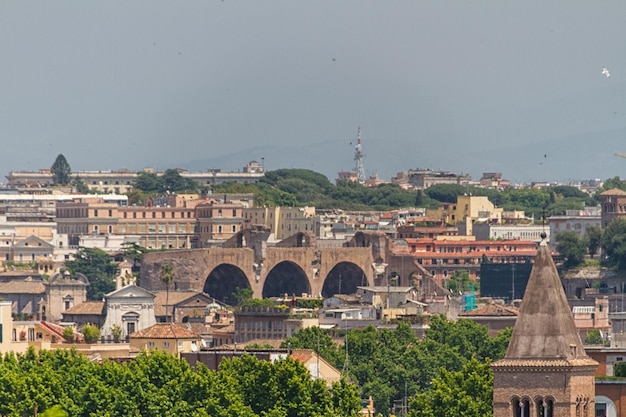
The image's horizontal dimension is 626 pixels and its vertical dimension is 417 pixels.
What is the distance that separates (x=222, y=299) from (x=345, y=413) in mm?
110050

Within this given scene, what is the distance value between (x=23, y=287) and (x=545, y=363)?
128545 millimetres

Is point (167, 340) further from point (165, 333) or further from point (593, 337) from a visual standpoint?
point (593, 337)

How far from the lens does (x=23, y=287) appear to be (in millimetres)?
185000

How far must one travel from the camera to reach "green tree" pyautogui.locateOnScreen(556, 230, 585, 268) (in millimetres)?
191125

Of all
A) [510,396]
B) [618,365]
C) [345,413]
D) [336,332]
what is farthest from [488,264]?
[510,396]

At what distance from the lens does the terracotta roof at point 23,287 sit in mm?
183500

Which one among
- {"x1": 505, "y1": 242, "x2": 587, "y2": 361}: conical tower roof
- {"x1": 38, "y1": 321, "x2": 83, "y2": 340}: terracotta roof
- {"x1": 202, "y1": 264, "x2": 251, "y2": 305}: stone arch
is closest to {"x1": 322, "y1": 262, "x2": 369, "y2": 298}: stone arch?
{"x1": 202, "y1": 264, "x2": 251, "y2": 305}: stone arch

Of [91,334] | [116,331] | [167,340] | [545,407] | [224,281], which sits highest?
[545,407]

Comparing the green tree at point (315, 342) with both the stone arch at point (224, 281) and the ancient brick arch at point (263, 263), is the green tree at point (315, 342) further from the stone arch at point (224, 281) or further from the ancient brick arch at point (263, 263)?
the stone arch at point (224, 281)

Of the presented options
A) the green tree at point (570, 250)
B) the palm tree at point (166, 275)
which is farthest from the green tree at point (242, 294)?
the green tree at point (570, 250)

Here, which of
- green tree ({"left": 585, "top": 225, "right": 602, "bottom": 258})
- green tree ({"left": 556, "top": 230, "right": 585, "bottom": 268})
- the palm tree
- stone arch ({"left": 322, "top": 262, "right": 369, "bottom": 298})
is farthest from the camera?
green tree ({"left": 585, "top": 225, "right": 602, "bottom": 258})

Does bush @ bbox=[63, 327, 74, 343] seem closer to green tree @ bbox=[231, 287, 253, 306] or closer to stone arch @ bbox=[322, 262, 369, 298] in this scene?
green tree @ bbox=[231, 287, 253, 306]

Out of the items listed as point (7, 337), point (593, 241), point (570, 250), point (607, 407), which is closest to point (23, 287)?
point (570, 250)

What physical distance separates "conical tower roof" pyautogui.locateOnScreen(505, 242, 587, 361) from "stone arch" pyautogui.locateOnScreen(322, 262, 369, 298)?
136738 mm
